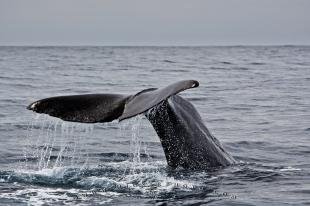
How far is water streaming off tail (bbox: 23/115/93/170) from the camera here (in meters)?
7.86

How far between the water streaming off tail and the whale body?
918 millimetres

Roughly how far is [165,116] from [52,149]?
3.81 m

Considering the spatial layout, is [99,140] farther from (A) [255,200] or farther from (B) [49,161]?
(A) [255,200]

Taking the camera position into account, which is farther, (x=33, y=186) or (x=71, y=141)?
(x=71, y=141)

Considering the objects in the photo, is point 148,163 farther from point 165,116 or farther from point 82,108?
point 82,108

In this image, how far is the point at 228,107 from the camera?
14.8 meters

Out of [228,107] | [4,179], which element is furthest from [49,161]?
[228,107]

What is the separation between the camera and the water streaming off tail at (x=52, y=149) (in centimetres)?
786

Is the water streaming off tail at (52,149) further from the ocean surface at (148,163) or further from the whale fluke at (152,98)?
the whale fluke at (152,98)

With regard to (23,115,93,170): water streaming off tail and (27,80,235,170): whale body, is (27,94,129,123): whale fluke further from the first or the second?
(23,115,93,170): water streaming off tail

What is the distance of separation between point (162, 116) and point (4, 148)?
379 cm

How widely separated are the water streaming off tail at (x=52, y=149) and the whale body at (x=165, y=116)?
92 cm

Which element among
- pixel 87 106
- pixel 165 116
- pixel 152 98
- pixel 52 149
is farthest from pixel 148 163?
pixel 152 98

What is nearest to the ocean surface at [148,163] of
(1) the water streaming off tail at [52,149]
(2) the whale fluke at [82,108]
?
(1) the water streaming off tail at [52,149]
